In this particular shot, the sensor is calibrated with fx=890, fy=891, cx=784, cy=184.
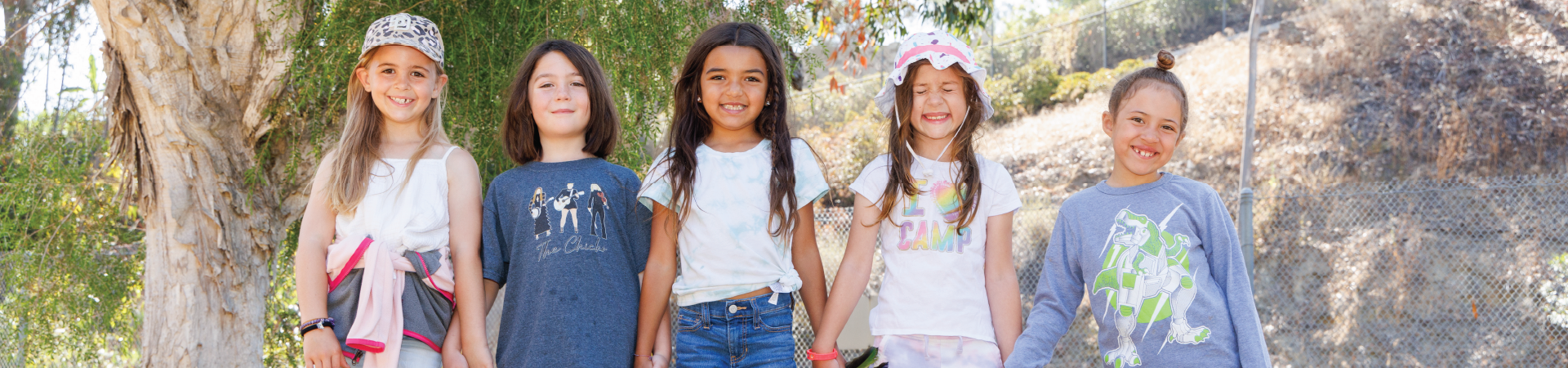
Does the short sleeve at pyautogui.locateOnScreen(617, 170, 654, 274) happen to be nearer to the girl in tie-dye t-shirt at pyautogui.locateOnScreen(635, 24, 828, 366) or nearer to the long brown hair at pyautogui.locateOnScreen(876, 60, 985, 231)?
the girl in tie-dye t-shirt at pyautogui.locateOnScreen(635, 24, 828, 366)

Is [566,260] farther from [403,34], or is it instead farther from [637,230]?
[403,34]

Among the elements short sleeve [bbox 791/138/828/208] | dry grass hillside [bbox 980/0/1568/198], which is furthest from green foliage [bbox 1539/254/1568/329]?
short sleeve [bbox 791/138/828/208]

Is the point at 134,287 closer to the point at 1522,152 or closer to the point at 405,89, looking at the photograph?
the point at 405,89

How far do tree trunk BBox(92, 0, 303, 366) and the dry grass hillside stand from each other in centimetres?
677

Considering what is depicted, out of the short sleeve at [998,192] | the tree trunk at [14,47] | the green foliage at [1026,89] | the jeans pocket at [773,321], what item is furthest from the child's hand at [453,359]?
the green foliage at [1026,89]

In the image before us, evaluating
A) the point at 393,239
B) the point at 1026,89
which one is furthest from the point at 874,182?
the point at 1026,89

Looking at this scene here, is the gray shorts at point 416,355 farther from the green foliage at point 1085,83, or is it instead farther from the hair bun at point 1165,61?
the green foliage at point 1085,83

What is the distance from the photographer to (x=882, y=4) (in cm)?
423

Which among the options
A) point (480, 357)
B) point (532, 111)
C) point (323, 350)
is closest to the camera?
point (323, 350)

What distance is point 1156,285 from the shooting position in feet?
6.57

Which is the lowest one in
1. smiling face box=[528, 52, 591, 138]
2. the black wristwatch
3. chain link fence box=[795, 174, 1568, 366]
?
chain link fence box=[795, 174, 1568, 366]

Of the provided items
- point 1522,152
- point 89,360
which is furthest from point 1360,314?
point 89,360

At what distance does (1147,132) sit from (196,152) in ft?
10.2

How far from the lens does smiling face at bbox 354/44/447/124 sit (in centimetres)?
213
